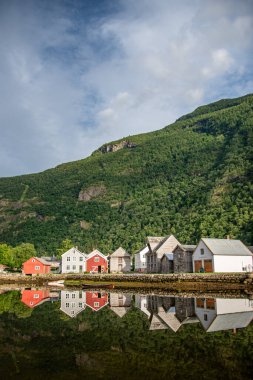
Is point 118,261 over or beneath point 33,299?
over

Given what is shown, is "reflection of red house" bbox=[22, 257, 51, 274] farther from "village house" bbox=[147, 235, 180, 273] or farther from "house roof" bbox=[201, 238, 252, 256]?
"house roof" bbox=[201, 238, 252, 256]

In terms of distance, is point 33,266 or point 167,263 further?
point 33,266

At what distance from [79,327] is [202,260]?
4303 centimetres

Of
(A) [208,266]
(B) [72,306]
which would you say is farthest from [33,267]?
(B) [72,306]

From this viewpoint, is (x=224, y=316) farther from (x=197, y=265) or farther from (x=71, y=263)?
(x=71, y=263)

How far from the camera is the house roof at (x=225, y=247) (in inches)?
2314

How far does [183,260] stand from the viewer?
64.9 metres

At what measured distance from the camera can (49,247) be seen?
153m

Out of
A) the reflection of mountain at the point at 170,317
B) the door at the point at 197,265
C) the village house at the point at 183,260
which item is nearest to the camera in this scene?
the reflection of mountain at the point at 170,317

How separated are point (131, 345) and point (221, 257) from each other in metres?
45.6

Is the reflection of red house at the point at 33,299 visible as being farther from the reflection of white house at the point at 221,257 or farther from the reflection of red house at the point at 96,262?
the reflection of red house at the point at 96,262

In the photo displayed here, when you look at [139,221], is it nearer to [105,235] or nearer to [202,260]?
[105,235]

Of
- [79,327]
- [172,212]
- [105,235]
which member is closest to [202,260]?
[79,327]

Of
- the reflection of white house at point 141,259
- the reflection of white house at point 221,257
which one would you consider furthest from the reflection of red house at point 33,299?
the reflection of white house at point 141,259
